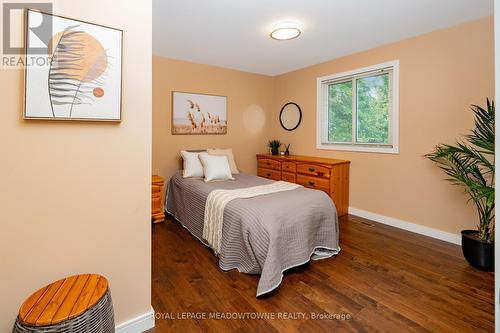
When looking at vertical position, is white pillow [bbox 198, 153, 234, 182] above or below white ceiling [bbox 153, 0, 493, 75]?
below

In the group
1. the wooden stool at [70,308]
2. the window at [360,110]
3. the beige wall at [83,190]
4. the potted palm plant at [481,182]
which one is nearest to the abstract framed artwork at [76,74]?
the beige wall at [83,190]

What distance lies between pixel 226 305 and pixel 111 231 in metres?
0.94

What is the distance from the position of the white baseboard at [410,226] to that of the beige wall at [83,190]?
3103 millimetres

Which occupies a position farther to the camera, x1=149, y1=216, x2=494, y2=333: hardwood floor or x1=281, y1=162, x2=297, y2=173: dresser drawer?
x1=281, y1=162, x2=297, y2=173: dresser drawer

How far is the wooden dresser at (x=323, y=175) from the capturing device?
367 centimetres

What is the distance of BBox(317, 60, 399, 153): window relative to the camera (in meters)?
3.44

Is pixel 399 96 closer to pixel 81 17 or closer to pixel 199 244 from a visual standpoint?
pixel 199 244

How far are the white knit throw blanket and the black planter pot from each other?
66.1 inches

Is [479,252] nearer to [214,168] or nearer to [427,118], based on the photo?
[427,118]

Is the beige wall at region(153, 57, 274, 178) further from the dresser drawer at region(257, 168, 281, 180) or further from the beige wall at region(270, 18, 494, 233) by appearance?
the beige wall at region(270, 18, 494, 233)

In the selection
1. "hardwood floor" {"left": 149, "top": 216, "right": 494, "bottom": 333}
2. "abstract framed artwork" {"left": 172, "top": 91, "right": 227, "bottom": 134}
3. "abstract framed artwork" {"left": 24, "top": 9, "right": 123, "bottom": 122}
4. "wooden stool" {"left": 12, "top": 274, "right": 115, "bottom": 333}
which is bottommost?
"hardwood floor" {"left": 149, "top": 216, "right": 494, "bottom": 333}

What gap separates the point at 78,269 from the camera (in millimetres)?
1369

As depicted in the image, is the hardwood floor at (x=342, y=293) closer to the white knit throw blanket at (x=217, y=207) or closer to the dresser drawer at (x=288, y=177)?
the white knit throw blanket at (x=217, y=207)

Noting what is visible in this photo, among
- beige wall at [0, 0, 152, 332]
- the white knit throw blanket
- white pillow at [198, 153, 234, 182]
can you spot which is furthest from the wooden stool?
white pillow at [198, 153, 234, 182]
